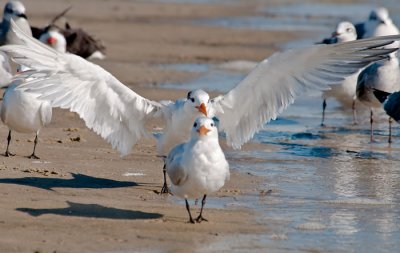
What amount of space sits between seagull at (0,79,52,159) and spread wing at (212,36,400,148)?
68.0 inches

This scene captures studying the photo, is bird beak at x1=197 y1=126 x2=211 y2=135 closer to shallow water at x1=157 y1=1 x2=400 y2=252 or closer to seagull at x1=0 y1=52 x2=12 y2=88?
shallow water at x1=157 y1=1 x2=400 y2=252

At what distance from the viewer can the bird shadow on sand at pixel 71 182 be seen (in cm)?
764

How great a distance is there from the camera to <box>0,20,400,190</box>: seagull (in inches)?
300

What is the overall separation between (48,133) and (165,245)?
4088 mm

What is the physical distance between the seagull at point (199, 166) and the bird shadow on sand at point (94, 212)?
1.11 ft

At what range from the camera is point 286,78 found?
7949mm

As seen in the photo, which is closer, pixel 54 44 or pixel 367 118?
pixel 367 118

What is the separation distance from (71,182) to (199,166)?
163 centimetres

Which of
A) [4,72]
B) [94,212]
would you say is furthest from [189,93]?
[4,72]

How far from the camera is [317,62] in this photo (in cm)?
794

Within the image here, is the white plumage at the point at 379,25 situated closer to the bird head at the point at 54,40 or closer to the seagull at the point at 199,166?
the bird head at the point at 54,40

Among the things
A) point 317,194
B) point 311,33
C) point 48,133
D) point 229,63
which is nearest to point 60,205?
point 317,194

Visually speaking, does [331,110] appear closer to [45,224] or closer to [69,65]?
[69,65]

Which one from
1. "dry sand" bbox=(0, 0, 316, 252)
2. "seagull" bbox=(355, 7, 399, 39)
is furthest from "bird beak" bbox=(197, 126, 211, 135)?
"seagull" bbox=(355, 7, 399, 39)
